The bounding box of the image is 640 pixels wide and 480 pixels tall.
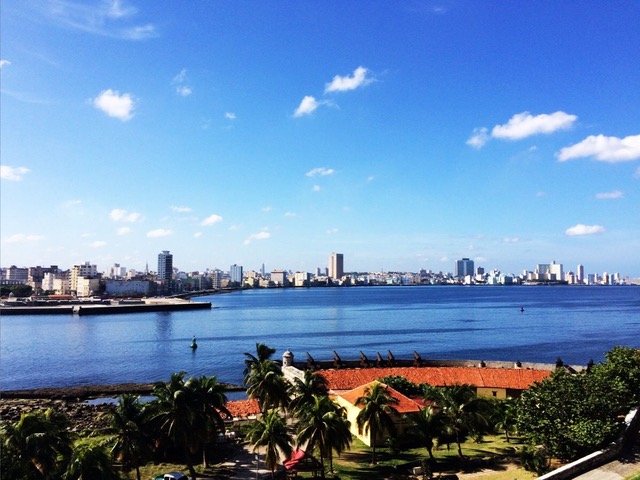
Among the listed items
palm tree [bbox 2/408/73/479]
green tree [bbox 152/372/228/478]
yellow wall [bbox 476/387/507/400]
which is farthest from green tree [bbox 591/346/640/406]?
palm tree [bbox 2/408/73/479]

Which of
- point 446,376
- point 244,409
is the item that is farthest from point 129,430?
point 446,376

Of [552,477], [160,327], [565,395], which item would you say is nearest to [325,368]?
[565,395]

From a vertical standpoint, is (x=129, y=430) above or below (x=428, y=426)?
above

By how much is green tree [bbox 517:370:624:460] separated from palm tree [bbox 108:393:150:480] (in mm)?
23860

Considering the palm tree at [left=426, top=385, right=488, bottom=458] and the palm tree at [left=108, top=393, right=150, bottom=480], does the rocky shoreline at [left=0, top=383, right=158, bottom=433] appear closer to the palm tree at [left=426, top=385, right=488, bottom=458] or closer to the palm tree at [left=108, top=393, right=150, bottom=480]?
the palm tree at [left=108, top=393, right=150, bottom=480]

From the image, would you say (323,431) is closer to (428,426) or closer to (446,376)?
(428,426)

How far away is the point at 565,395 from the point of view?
3142cm

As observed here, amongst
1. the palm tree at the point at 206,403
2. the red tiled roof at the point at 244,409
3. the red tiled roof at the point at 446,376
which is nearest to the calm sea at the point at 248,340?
the red tiled roof at the point at 244,409

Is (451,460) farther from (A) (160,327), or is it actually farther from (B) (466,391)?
(A) (160,327)

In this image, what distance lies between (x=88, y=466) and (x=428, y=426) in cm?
2027

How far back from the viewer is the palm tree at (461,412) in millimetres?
34656

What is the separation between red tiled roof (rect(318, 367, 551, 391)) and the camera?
1989 inches

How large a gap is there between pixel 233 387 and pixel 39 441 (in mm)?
51705

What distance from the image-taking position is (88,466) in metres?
24.4
